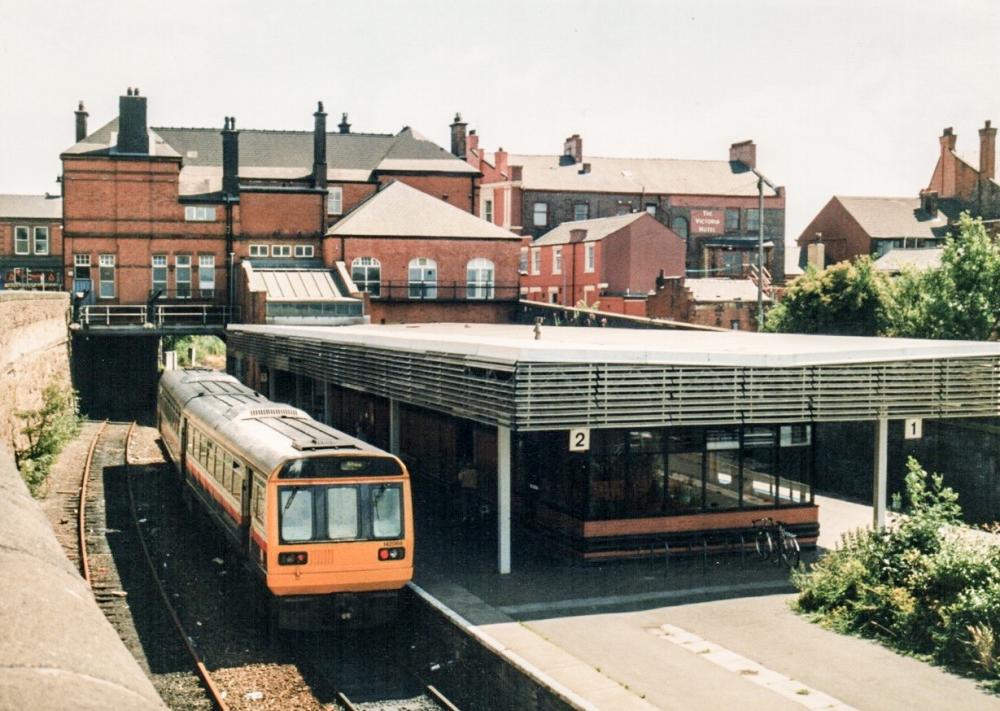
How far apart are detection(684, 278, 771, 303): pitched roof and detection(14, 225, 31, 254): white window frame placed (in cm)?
4523

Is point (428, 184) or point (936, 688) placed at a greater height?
point (428, 184)

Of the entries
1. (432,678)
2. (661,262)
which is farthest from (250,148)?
(432,678)

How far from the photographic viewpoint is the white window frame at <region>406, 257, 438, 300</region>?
154 ft

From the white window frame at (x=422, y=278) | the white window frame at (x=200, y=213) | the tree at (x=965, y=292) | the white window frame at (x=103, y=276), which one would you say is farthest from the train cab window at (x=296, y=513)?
the white window frame at (x=200, y=213)

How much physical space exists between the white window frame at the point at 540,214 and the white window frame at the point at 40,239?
32513 millimetres

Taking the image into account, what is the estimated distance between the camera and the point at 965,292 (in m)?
30.3

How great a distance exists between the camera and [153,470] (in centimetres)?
2912

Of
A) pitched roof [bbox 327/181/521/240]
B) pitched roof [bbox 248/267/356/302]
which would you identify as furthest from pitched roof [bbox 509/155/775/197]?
pitched roof [bbox 248/267/356/302]

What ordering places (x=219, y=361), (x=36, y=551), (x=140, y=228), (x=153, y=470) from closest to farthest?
(x=36, y=551)
(x=153, y=470)
(x=140, y=228)
(x=219, y=361)

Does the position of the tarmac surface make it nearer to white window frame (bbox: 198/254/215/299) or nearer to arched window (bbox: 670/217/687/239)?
white window frame (bbox: 198/254/215/299)

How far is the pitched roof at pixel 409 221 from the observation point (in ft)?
154

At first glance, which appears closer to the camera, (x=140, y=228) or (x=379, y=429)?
(x=379, y=429)

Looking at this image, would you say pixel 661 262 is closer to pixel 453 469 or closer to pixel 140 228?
pixel 140 228

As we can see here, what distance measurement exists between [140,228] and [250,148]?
11501mm
